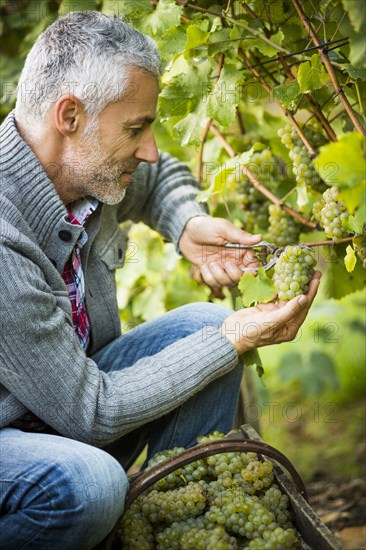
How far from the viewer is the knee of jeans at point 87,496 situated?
5.57 feet

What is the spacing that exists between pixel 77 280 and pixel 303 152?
2.49ft

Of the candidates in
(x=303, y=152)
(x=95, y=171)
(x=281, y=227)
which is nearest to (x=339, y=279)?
(x=281, y=227)

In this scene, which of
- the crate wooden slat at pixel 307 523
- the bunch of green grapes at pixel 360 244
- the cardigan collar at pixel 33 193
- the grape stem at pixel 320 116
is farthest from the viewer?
the grape stem at pixel 320 116

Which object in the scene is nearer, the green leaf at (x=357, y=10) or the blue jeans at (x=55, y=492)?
the green leaf at (x=357, y=10)

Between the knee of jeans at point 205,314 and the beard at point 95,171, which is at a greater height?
the beard at point 95,171

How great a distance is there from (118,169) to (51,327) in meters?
0.57

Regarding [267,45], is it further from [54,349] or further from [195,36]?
[54,349]

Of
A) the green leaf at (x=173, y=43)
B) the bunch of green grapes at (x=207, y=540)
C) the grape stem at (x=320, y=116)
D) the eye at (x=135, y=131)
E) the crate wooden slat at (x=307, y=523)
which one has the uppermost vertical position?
the green leaf at (x=173, y=43)

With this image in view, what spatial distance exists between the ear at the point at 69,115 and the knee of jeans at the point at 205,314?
0.67 m

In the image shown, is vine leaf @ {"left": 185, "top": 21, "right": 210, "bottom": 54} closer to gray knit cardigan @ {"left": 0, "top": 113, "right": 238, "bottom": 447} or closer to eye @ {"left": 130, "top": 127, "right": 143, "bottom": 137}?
eye @ {"left": 130, "top": 127, "right": 143, "bottom": 137}

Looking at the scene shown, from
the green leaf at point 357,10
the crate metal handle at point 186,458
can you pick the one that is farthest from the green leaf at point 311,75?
the crate metal handle at point 186,458

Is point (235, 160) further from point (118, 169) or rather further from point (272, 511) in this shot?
point (272, 511)

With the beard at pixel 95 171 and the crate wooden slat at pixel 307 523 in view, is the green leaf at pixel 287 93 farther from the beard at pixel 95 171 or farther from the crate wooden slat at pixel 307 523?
the crate wooden slat at pixel 307 523

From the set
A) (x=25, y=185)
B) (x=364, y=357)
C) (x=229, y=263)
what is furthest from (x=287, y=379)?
(x=25, y=185)
